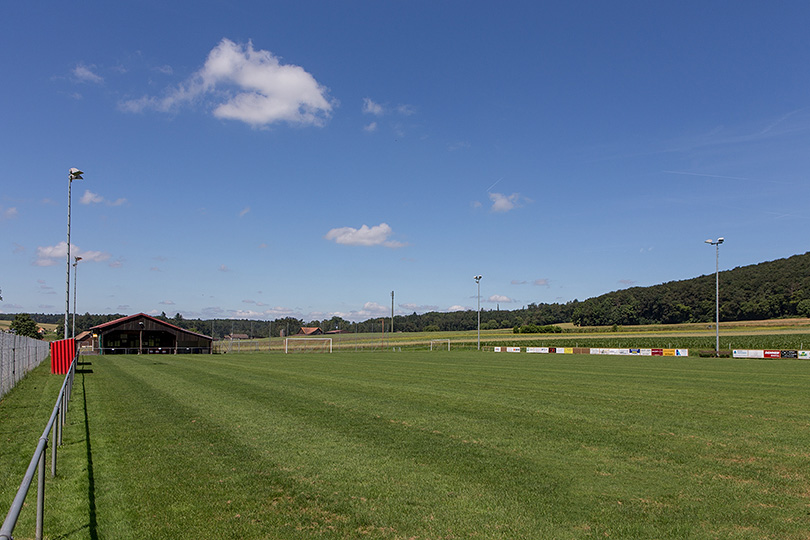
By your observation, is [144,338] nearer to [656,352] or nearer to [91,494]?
[656,352]

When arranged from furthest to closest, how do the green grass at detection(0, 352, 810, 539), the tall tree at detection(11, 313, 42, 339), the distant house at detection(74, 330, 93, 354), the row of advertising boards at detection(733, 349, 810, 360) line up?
the tall tree at detection(11, 313, 42, 339) → the distant house at detection(74, 330, 93, 354) → the row of advertising boards at detection(733, 349, 810, 360) → the green grass at detection(0, 352, 810, 539)

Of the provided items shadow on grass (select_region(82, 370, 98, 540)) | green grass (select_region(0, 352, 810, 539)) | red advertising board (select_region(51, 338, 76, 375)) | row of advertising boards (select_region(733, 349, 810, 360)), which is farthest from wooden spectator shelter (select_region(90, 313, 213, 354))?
row of advertising boards (select_region(733, 349, 810, 360))

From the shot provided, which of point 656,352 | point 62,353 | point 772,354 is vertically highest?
point 62,353

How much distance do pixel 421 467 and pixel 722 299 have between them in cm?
14924

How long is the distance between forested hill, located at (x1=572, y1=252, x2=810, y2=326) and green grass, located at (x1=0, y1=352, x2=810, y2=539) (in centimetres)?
12714

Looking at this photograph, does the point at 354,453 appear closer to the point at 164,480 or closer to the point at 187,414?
the point at 164,480

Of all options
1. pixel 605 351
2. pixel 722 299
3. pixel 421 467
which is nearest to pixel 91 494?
pixel 421 467

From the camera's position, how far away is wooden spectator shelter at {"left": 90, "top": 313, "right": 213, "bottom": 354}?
2594 inches

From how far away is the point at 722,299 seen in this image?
447 feet

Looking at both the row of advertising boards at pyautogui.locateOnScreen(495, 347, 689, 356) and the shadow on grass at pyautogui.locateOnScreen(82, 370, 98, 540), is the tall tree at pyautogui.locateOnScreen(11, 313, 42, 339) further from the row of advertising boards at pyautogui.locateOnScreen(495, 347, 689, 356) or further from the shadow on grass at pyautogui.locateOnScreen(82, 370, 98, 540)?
the shadow on grass at pyautogui.locateOnScreen(82, 370, 98, 540)

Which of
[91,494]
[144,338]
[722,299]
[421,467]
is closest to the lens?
[91,494]

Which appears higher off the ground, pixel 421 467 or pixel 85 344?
pixel 421 467

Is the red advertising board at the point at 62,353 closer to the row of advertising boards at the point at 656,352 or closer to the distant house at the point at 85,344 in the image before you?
the distant house at the point at 85,344

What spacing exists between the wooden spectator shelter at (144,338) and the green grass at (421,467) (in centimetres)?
5164
